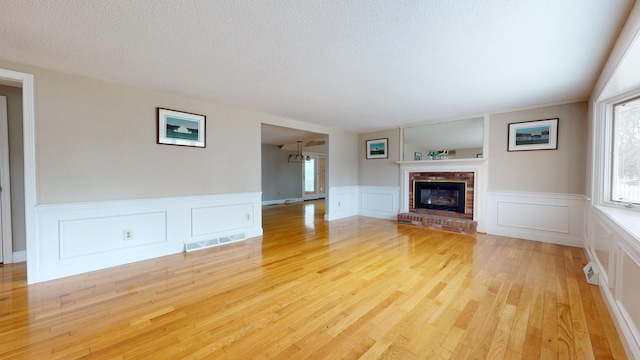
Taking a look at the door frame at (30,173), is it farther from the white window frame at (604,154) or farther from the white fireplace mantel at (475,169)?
the white window frame at (604,154)

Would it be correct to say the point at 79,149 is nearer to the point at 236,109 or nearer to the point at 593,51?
the point at 236,109

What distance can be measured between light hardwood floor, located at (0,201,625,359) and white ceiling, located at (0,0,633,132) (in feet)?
7.04

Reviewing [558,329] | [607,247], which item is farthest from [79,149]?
[607,247]

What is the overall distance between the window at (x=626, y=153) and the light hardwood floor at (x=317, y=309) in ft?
3.12

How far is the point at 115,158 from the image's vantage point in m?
3.00

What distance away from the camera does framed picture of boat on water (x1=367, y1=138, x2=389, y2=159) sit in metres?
6.02

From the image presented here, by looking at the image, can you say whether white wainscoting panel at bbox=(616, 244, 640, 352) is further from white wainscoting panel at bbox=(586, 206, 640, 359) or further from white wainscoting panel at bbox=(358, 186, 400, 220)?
white wainscoting panel at bbox=(358, 186, 400, 220)

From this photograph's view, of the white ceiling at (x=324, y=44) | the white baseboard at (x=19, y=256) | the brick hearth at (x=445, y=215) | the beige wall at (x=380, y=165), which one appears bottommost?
the white baseboard at (x=19, y=256)

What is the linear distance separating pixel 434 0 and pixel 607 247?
2597 millimetres

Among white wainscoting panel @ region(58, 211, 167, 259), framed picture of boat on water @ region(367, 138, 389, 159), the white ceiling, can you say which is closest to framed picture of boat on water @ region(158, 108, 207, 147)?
the white ceiling

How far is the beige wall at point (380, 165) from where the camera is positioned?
19.3ft

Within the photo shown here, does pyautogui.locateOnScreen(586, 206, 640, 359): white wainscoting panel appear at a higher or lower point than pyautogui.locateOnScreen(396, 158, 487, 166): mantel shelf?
lower

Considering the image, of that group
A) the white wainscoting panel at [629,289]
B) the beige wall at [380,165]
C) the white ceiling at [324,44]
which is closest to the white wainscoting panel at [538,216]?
the white ceiling at [324,44]

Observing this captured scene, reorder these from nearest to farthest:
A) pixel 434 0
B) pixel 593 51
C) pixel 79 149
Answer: pixel 434 0
pixel 593 51
pixel 79 149
